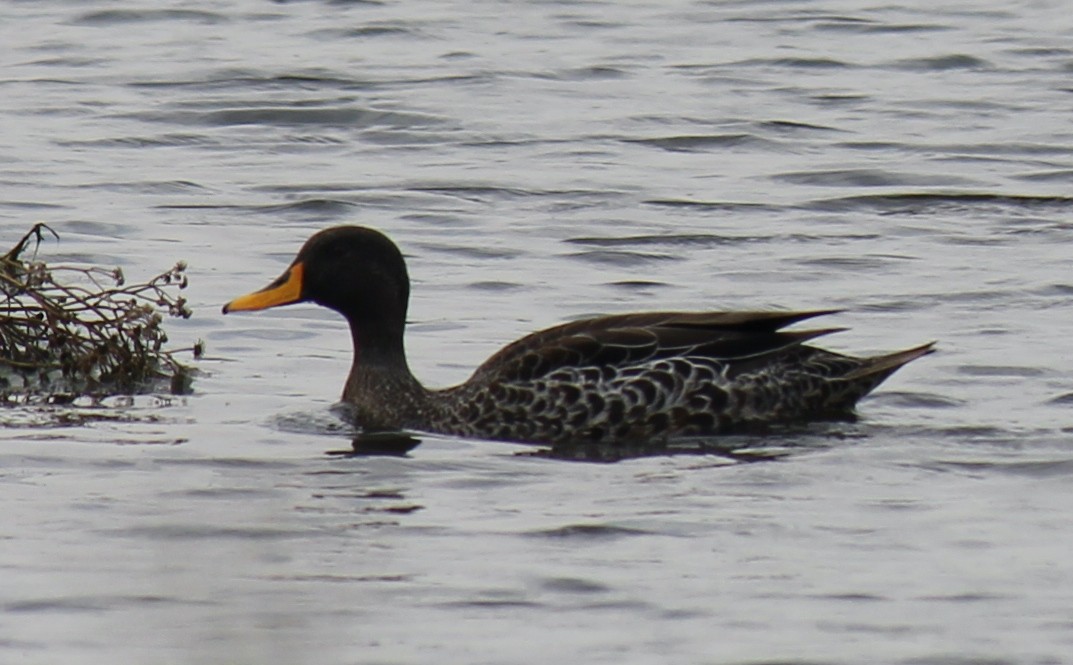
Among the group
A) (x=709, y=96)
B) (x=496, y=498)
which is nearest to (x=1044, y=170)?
(x=709, y=96)

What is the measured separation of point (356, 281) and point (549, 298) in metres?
2.51

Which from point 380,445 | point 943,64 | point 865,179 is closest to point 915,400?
point 380,445

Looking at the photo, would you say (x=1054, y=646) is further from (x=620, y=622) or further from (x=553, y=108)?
(x=553, y=108)

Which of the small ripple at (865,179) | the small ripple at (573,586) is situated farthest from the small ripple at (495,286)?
the small ripple at (573,586)

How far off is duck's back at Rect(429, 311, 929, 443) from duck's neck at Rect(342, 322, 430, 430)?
140 millimetres

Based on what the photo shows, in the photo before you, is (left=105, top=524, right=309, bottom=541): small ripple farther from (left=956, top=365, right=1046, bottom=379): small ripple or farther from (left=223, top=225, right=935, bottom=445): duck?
(left=956, top=365, right=1046, bottom=379): small ripple

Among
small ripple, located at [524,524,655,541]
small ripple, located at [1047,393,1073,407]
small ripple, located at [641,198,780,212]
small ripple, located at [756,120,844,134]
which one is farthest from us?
small ripple, located at [756,120,844,134]

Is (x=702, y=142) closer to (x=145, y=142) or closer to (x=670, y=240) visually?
(x=670, y=240)

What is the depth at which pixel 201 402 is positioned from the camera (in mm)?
11648

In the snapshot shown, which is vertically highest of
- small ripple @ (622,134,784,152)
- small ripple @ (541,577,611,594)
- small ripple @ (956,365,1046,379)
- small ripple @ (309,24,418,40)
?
small ripple @ (309,24,418,40)

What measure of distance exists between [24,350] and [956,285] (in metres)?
4.92

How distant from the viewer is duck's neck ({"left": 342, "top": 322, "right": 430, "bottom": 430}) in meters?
11.3

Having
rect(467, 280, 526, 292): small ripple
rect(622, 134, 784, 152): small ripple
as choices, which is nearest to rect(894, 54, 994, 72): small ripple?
rect(622, 134, 784, 152): small ripple

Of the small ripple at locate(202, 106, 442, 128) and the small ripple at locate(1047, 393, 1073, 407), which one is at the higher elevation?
the small ripple at locate(202, 106, 442, 128)
